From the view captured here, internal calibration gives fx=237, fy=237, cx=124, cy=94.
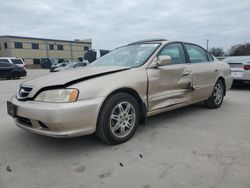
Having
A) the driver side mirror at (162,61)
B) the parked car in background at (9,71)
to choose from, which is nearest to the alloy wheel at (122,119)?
the driver side mirror at (162,61)

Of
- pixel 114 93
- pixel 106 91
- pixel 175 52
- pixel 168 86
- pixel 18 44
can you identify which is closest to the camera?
pixel 106 91

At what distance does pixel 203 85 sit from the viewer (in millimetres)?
4723

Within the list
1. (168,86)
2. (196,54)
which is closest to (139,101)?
(168,86)

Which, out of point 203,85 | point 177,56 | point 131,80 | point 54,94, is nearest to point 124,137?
point 131,80

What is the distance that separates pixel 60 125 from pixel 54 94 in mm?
391

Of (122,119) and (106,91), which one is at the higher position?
(106,91)

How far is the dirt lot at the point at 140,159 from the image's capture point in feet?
7.70

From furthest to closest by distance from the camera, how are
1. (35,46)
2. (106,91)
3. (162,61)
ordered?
(35,46) < (162,61) < (106,91)

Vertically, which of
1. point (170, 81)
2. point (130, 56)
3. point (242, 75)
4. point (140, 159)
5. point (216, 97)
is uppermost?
point (130, 56)

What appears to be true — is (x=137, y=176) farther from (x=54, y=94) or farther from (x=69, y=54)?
(x=69, y=54)

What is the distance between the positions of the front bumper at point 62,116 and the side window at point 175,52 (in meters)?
1.73

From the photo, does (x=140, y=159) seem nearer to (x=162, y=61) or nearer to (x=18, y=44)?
(x=162, y=61)

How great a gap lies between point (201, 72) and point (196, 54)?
0.42 meters

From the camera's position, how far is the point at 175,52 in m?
4.28
